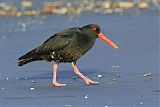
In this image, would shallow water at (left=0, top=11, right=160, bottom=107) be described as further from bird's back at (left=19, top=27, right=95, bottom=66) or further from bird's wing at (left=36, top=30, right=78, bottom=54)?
bird's wing at (left=36, top=30, right=78, bottom=54)

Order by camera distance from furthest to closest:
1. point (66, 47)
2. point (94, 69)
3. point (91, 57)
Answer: point (91, 57), point (94, 69), point (66, 47)

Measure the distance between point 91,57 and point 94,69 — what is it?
1164 mm

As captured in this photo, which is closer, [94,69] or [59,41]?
[59,41]

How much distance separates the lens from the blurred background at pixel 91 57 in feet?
27.9

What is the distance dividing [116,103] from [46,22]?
9477 millimetres

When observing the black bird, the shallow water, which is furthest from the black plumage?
the shallow water

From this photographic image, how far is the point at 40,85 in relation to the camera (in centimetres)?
965

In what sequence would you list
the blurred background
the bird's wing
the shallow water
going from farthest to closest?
the bird's wing, the blurred background, the shallow water

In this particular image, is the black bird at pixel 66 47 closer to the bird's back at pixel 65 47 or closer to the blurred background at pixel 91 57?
the bird's back at pixel 65 47

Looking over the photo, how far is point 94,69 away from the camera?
10875 mm

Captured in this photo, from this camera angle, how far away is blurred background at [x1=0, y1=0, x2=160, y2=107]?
335 inches

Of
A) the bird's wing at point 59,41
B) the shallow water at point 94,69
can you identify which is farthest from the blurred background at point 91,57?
the bird's wing at point 59,41

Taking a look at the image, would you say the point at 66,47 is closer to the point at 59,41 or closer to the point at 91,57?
the point at 59,41

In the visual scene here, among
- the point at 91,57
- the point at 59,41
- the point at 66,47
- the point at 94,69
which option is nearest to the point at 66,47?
the point at 66,47
